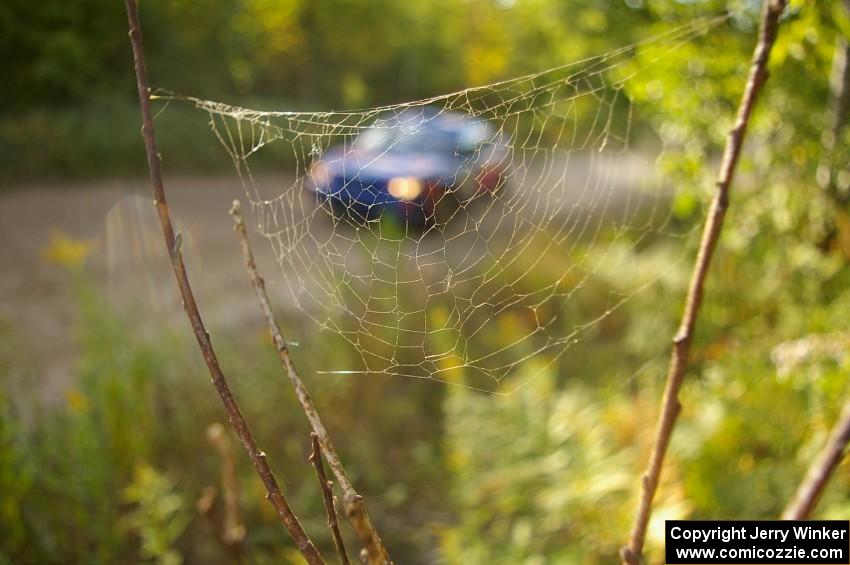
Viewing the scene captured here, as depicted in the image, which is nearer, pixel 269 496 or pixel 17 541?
pixel 269 496

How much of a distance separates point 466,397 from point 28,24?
929cm

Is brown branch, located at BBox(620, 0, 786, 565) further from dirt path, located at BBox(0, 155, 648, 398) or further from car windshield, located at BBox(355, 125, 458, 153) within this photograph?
dirt path, located at BBox(0, 155, 648, 398)

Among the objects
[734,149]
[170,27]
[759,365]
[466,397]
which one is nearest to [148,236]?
[466,397]

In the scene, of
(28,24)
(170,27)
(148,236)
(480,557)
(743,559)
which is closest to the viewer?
(743,559)

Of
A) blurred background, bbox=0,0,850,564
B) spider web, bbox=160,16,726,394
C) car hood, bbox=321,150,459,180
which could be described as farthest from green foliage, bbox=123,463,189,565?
car hood, bbox=321,150,459,180

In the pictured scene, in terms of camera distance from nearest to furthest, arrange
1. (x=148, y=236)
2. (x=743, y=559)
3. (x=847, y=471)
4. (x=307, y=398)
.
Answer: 1. (x=307, y=398)
2. (x=743, y=559)
3. (x=847, y=471)
4. (x=148, y=236)

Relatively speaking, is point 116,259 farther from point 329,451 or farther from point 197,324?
point 329,451

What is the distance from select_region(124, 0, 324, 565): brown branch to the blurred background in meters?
0.49

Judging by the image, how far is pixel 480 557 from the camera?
242 cm

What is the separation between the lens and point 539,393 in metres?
3.21

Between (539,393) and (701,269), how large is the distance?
2449 millimetres

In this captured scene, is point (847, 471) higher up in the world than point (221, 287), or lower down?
lower down

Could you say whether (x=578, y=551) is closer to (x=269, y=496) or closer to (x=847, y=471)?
(x=847, y=471)

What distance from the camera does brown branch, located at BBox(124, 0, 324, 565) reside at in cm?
72
